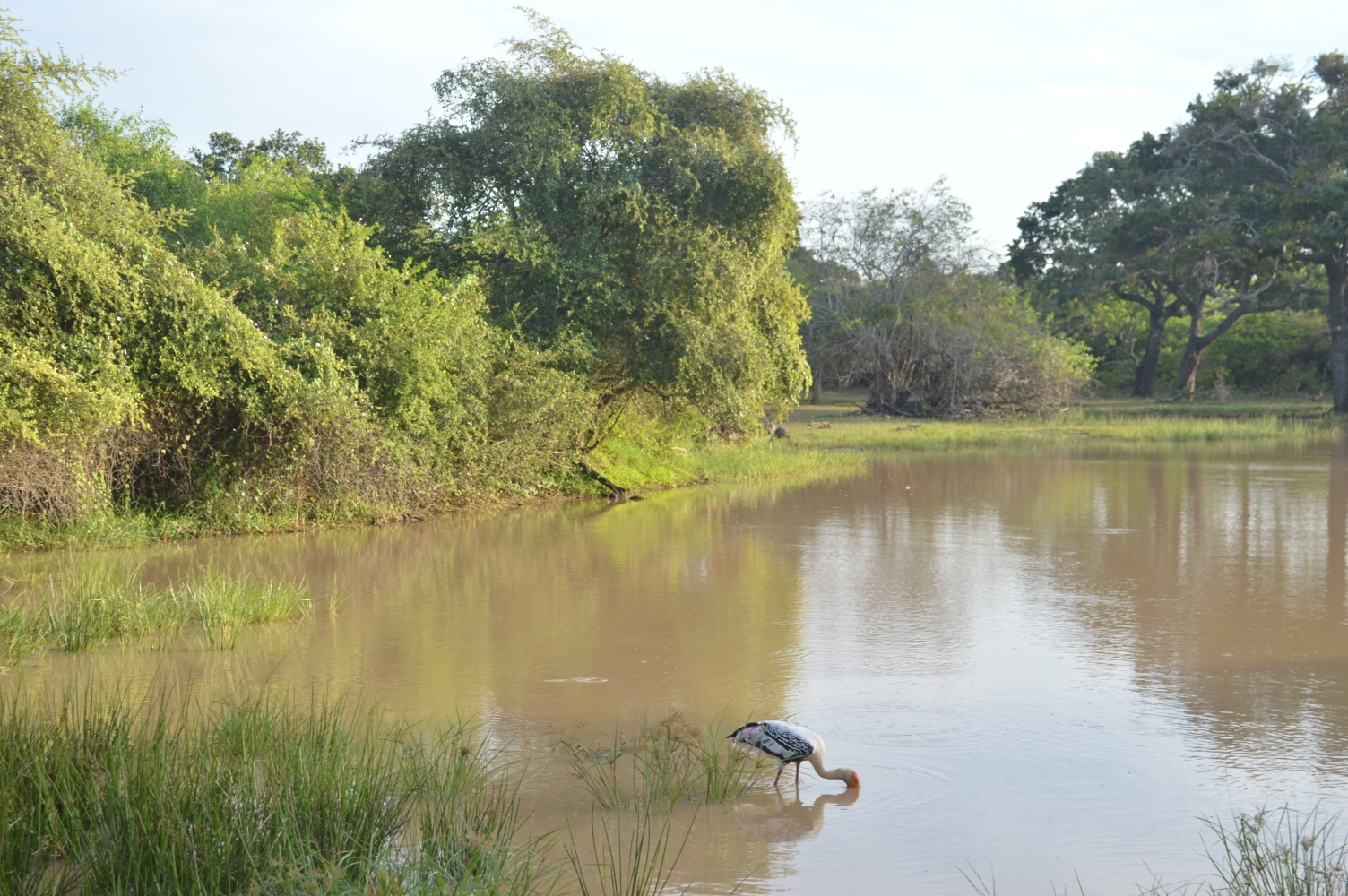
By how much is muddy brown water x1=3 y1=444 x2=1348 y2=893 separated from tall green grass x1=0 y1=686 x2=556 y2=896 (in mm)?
758

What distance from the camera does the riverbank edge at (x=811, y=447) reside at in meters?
13.1

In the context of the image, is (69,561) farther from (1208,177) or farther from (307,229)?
(1208,177)

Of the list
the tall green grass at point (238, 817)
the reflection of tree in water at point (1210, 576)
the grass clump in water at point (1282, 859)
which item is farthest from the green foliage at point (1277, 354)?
the tall green grass at point (238, 817)

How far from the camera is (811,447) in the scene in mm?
27844

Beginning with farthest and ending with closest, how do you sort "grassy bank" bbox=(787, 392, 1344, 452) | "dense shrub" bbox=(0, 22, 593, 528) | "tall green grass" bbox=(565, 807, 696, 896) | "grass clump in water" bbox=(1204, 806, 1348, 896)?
"grassy bank" bbox=(787, 392, 1344, 452) < "dense shrub" bbox=(0, 22, 593, 528) < "tall green grass" bbox=(565, 807, 696, 896) < "grass clump in water" bbox=(1204, 806, 1348, 896)

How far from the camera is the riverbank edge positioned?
43.0ft

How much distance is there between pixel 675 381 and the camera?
59.2 ft

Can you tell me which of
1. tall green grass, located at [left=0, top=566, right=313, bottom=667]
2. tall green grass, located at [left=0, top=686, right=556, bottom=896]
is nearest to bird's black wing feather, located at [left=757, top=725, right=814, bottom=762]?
tall green grass, located at [left=0, top=686, right=556, bottom=896]

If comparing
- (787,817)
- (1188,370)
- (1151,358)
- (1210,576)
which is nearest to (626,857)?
(787,817)

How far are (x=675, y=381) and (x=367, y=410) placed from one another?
5116 mm

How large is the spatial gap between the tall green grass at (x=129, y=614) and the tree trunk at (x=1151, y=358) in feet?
136

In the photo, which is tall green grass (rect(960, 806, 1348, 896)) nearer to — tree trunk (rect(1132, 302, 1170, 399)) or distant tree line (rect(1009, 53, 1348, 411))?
distant tree line (rect(1009, 53, 1348, 411))

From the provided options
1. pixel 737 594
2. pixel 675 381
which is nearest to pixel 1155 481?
pixel 675 381

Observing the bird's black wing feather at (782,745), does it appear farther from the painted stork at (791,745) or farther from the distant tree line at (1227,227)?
the distant tree line at (1227,227)
